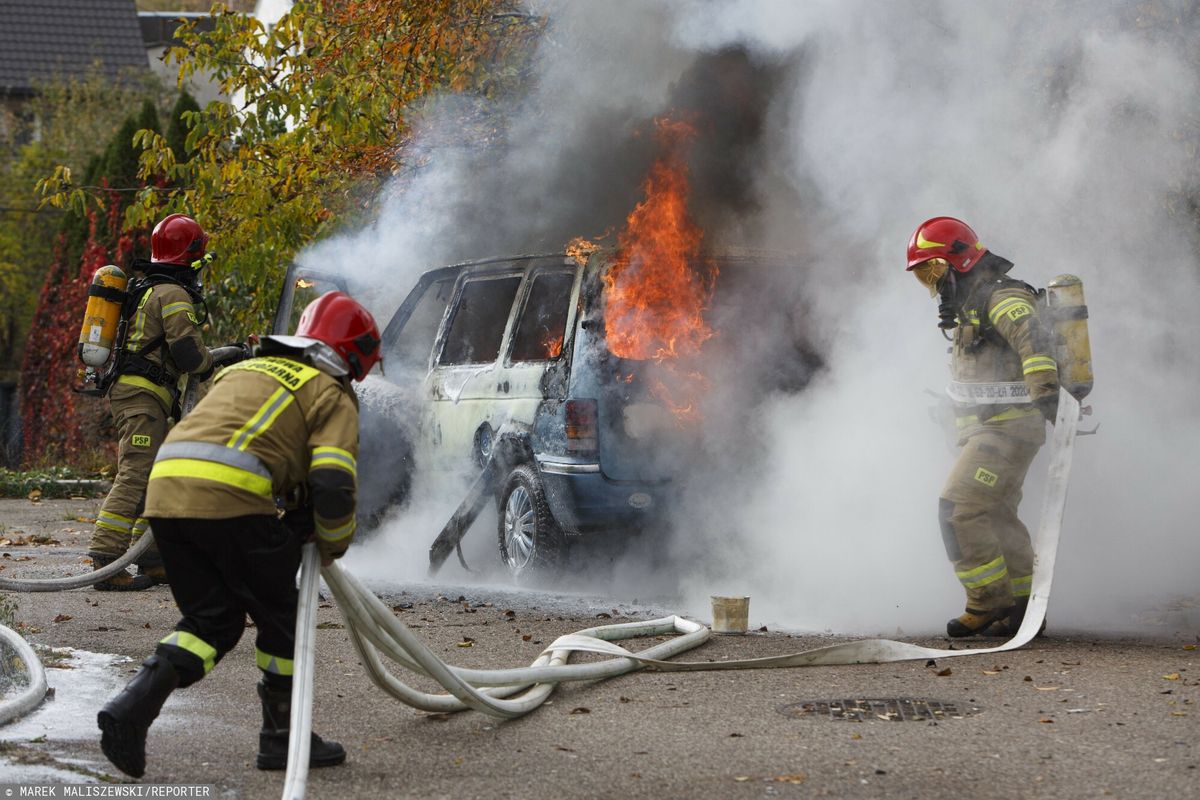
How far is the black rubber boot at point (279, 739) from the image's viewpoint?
14.8 feet

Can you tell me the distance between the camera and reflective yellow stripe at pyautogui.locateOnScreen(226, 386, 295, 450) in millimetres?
→ 4418

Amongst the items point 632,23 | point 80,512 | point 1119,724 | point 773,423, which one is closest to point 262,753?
point 1119,724

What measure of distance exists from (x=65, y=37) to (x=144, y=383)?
114 ft

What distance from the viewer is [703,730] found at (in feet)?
16.7

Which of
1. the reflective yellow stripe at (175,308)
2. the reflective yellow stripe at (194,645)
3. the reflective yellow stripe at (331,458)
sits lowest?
the reflective yellow stripe at (194,645)

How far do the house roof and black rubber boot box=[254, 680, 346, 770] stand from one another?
120 ft

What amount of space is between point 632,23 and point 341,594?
639 centimetres

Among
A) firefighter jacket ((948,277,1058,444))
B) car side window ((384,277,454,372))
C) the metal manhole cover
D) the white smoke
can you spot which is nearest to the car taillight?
the white smoke

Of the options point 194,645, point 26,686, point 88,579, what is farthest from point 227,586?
point 88,579

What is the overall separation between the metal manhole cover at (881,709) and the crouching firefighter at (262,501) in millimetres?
1716

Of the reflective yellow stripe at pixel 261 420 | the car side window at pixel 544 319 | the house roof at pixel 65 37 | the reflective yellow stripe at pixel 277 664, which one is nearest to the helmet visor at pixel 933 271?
the car side window at pixel 544 319

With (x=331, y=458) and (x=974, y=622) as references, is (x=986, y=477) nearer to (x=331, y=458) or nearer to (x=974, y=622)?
(x=974, y=622)

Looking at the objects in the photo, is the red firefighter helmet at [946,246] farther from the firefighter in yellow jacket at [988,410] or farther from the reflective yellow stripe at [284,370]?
the reflective yellow stripe at [284,370]

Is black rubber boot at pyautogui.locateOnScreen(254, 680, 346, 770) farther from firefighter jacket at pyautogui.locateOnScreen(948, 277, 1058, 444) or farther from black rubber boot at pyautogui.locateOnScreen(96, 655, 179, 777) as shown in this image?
A: firefighter jacket at pyautogui.locateOnScreen(948, 277, 1058, 444)
